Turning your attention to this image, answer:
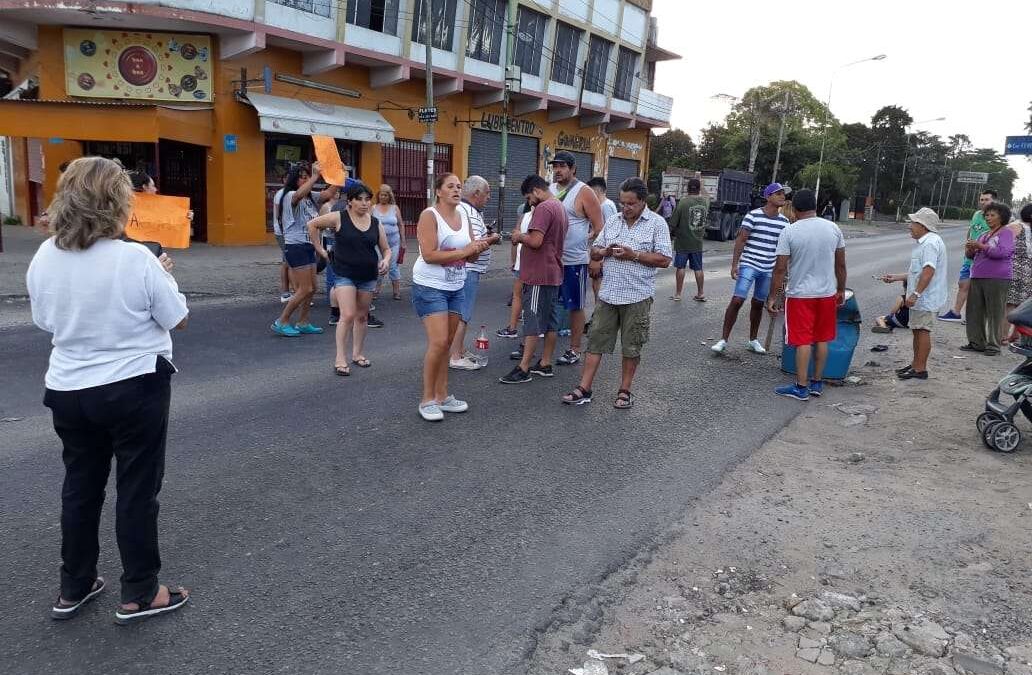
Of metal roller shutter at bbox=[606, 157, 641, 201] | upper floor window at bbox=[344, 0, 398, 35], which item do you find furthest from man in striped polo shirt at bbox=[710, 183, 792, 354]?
metal roller shutter at bbox=[606, 157, 641, 201]

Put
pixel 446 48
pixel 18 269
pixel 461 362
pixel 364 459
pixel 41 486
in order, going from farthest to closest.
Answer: pixel 446 48
pixel 18 269
pixel 461 362
pixel 364 459
pixel 41 486

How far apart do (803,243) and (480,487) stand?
12.2 ft

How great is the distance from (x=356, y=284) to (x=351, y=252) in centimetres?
30

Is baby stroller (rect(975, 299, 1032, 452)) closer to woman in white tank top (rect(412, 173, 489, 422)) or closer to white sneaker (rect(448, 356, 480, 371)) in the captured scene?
woman in white tank top (rect(412, 173, 489, 422))

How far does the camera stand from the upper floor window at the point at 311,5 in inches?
666

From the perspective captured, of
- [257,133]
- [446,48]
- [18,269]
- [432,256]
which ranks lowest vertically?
[18,269]

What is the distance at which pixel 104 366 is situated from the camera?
8.70 ft

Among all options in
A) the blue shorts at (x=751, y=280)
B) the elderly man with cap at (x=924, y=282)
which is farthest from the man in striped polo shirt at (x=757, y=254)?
the elderly man with cap at (x=924, y=282)

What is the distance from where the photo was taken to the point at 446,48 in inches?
847

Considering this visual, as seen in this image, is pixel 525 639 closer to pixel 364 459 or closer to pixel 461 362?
pixel 364 459

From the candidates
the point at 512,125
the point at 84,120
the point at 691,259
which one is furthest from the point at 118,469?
the point at 512,125

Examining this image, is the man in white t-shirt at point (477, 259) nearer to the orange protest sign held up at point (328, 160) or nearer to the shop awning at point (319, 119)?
the orange protest sign held up at point (328, 160)

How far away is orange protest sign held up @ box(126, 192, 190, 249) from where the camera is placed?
336 cm

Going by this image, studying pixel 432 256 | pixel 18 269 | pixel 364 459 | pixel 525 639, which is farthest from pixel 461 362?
pixel 18 269
